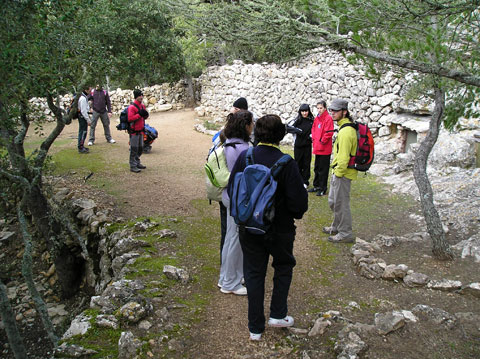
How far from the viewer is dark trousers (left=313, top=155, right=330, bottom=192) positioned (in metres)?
7.62

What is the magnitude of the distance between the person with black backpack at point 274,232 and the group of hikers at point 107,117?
603 cm

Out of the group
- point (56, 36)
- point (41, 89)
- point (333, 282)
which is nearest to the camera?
point (333, 282)

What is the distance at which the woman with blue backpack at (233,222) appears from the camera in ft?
12.9

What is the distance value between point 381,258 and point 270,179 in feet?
9.45

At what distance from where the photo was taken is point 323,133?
7.42 m

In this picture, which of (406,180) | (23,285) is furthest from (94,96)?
(406,180)

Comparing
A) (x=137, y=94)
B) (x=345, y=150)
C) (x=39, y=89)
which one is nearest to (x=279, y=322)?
(x=345, y=150)

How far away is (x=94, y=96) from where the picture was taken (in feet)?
38.2

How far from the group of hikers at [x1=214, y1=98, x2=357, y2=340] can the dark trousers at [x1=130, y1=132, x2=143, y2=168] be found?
507 centimetres

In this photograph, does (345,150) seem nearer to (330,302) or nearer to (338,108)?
(338,108)

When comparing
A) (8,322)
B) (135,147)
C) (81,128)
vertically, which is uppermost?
(81,128)

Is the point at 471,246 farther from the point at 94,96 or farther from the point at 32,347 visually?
the point at 94,96

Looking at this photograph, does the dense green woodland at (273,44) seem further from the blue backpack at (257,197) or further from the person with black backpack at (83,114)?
the person with black backpack at (83,114)

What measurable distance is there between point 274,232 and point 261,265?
0.35 m
